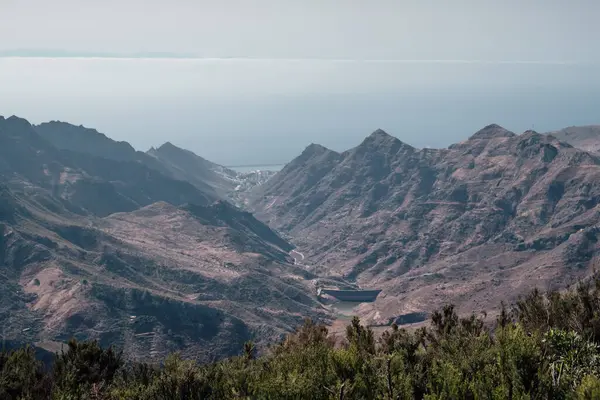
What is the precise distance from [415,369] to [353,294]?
379ft

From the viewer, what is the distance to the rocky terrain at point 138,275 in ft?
325

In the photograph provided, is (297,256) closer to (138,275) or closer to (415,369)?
(138,275)

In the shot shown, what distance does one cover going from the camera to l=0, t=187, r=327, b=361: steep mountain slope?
323 ft

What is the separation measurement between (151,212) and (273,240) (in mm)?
41305

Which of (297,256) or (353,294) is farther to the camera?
(297,256)

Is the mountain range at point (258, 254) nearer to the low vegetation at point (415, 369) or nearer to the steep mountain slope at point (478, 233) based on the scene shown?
the steep mountain slope at point (478, 233)

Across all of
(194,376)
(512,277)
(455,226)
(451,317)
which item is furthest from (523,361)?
(455,226)

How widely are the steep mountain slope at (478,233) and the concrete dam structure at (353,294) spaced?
362cm

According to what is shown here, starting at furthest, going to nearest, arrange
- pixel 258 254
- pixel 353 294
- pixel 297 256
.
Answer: pixel 297 256 < pixel 258 254 < pixel 353 294

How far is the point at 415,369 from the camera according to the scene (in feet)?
90.9

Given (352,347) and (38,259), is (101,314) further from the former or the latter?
(352,347)

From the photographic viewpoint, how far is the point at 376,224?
182625mm

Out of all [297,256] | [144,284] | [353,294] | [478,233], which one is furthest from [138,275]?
[478,233]

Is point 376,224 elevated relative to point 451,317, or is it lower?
elevated
